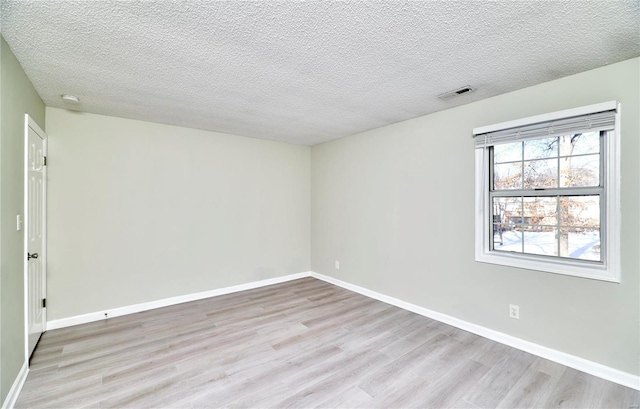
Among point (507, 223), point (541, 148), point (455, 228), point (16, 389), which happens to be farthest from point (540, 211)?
point (16, 389)

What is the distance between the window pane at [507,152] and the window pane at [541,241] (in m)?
0.71

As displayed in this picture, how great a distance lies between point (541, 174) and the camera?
267cm

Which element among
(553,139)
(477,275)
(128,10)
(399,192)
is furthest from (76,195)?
(553,139)

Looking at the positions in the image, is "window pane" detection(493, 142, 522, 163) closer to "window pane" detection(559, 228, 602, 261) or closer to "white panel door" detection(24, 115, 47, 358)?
"window pane" detection(559, 228, 602, 261)

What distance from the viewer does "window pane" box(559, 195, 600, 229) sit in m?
2.35

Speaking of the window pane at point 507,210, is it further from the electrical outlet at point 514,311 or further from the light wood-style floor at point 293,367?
the light wood-style floor at point 293,367

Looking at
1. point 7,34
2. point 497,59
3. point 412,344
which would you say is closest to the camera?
point 7,34

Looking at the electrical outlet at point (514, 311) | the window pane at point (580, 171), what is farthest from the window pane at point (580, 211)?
the electrical outlet at point (514, 311)

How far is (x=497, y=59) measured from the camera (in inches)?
83.0

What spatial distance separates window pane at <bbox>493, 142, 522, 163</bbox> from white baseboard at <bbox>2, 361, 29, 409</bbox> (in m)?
4.39

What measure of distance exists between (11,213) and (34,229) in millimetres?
789

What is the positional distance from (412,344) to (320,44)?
2739 millimetres

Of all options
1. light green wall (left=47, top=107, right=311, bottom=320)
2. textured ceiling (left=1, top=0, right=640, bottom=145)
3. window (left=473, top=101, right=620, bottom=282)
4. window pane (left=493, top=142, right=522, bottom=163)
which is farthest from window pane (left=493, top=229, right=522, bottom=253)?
light green wall (left=47, top=107, right=311, bottom=320)

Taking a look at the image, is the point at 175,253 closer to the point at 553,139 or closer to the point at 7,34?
the point at 7,34
